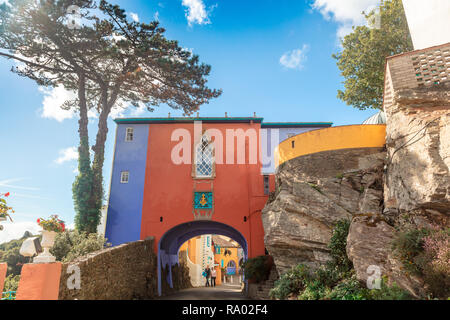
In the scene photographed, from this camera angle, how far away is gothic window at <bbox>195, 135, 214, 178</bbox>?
15.1m

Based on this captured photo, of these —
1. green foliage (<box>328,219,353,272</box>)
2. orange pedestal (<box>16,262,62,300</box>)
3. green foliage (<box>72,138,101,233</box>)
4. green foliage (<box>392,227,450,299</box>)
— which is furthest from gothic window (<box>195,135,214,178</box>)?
green foliage (<box>392,227,450,299</box>)

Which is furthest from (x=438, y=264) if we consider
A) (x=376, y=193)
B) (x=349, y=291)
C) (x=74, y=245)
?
(x=74, y=245)

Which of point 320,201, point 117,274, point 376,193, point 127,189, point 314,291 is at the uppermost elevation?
point 127,189

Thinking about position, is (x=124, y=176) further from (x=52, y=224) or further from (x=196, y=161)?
(x=52, y=224)

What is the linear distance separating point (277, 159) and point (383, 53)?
8.35 metres

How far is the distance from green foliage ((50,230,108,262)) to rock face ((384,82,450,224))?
451 inches

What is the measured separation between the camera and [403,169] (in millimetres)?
7641

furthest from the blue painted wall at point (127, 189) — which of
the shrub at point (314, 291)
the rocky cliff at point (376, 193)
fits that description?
the shrub at point (314, 291)

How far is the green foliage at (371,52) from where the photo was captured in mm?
14703

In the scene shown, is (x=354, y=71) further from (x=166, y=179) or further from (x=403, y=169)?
(x=166, y=179)

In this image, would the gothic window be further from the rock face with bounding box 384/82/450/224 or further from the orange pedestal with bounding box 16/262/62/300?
the orange pedestal with bounding box 16/262/62/300

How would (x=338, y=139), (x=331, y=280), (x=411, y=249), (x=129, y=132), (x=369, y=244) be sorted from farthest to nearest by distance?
(x=129, y=132) < (x=338, y=139) < (x=331, y=280) < (x=369, y=244) < (x=411, y=249)

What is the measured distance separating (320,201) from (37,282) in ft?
28.7

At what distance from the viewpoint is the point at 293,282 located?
31.1 feet
